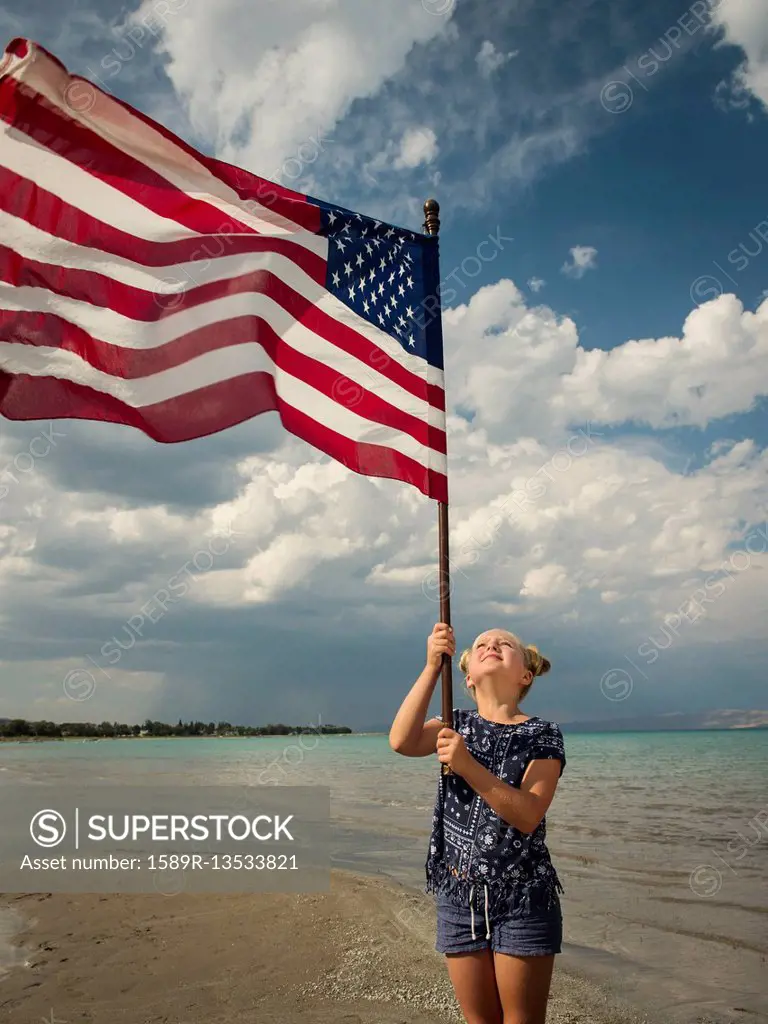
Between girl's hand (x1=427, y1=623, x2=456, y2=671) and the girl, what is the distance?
0.08 feet

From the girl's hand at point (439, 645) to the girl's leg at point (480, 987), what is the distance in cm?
113

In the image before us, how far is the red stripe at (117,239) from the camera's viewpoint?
192 inches

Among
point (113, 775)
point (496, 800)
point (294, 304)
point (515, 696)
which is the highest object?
point (294, 304)

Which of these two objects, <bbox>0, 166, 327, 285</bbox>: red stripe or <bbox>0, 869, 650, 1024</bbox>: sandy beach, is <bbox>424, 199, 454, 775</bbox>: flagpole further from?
<bbox>0, 869, 650, 1024</bbox>: sandy beach

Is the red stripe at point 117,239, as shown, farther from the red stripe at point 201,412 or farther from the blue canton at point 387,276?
the red stripe at point 201,412

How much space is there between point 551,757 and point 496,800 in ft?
1.11

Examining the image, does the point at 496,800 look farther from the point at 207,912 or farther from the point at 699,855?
the point at 699,855

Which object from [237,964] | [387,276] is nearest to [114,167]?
[387,276]

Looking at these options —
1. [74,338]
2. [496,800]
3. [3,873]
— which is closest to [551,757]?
[496,800]

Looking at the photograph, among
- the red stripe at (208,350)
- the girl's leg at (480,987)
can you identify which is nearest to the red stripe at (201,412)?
the red stripe at (208,350)

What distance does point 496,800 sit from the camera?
115 inches

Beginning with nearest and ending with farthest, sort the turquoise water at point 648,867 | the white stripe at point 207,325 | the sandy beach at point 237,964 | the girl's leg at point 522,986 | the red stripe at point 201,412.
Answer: the girl's leg at point 522,986, the red stripe at point 201,412, the white stripe at point 207,325, the sandy beach at point 237,964, the turquoise water at point 648,867

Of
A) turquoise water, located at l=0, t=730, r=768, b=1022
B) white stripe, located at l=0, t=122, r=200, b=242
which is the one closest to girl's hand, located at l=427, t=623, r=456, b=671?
white stripe, located at l=0, t=122, r=200, b=242

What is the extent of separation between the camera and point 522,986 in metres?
2.91
